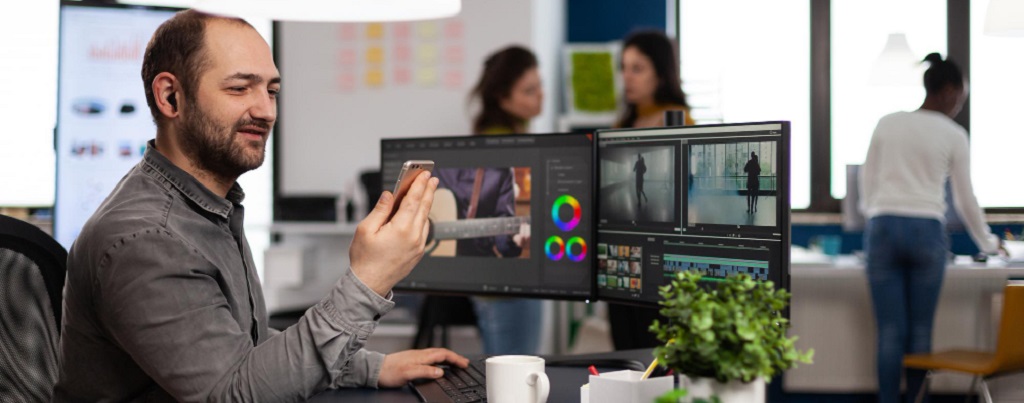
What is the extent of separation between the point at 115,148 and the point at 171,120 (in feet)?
7.28

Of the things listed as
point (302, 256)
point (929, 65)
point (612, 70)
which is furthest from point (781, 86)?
point (302, 256)

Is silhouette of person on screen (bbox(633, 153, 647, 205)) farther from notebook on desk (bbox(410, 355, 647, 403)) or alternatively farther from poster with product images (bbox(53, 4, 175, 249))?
poster with product images (bbox(53, 4, 175, 249))

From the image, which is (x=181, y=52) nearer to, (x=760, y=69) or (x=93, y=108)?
(x=93, y=108)

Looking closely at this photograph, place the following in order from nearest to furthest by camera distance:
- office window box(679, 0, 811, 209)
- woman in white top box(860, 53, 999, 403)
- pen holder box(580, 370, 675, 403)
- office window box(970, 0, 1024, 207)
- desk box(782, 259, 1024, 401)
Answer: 1. pen holder box(580, 370, 675, 403)
2. woman in white top box(860, 53, 999, 403)
3. desk box(782, 259, 1024, 401)
4. office window box(970, 0, 1024, 207)
5. office window box(679, 0, 811, 209)

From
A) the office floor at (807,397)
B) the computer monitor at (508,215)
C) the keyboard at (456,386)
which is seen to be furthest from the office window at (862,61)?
the keyboard at (456,386)

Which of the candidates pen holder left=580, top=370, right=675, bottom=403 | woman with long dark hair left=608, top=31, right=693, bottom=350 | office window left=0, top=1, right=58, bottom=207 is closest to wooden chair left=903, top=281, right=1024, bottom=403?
woman with long dark hair left=608, top=31, right=693, bottom=350

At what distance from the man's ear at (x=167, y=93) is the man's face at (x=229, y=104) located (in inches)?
0.9

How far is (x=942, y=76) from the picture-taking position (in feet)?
12.4

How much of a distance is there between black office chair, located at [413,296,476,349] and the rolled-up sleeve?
2295 mm

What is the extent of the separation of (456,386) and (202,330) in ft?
1.54

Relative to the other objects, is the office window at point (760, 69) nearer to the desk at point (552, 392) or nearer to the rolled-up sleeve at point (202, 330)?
the desk at point (552, 392)

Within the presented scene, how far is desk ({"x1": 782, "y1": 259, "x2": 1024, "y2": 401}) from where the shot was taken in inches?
168

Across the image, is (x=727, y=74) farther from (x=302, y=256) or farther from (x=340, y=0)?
(x=340, y=0)

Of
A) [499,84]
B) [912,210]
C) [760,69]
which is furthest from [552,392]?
[760,69]
